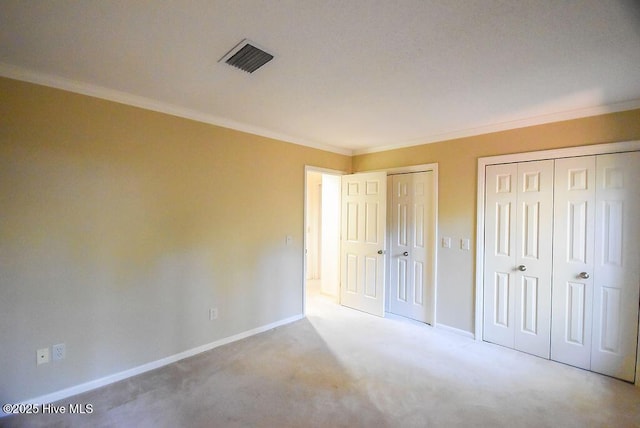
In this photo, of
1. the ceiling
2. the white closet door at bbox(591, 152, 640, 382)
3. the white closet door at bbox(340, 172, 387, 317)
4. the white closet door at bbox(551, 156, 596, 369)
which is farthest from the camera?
the white closet door at bbox(340, 172, 387, 317)

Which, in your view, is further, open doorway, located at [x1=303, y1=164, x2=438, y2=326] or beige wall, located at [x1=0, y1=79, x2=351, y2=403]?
open doorway, located at [x1=303, y1=164, x2=438, y2=326]

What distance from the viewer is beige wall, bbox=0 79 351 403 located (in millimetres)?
1985

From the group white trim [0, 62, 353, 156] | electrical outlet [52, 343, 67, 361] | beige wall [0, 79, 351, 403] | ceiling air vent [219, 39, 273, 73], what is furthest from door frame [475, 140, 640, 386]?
electrical outlet [52, 343, 67, 361]

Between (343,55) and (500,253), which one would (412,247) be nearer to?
(500,253)

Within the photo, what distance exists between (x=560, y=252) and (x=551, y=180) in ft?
2.36

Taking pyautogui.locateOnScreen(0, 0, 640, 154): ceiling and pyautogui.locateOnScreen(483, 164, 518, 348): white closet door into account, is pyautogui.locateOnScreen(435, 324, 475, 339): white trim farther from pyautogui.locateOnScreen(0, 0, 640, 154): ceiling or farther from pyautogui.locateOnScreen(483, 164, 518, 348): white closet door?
pyautogui.locateOnScreen(0, 0, 640, 154): ceiling

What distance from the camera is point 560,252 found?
2.73 metres

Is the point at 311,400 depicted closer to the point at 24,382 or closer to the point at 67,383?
the point at 67,383

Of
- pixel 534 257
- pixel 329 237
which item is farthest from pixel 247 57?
pixel 329 237

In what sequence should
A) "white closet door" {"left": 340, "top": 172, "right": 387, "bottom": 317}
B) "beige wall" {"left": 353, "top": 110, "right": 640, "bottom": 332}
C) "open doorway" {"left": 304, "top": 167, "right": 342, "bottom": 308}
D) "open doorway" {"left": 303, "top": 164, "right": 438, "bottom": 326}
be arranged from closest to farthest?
"beige wall" {"left": 353, "top": 110, "right": 640, "bottom": 332}, "open doorway" {"left": 303, "top": 164, "right": 438, "bottom": 326}, "white closet door" {"left": 340, "top": 172, "right": 387, "bottom": 317}, "open doorway" {"left": 304, "top": 167, "right": 342, "bottom": 308}

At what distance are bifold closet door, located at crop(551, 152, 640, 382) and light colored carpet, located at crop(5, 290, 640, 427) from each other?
0.82 feet

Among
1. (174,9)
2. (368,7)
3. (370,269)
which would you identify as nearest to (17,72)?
(174,9)

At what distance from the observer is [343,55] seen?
175 centimetres

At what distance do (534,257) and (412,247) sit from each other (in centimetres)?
134
